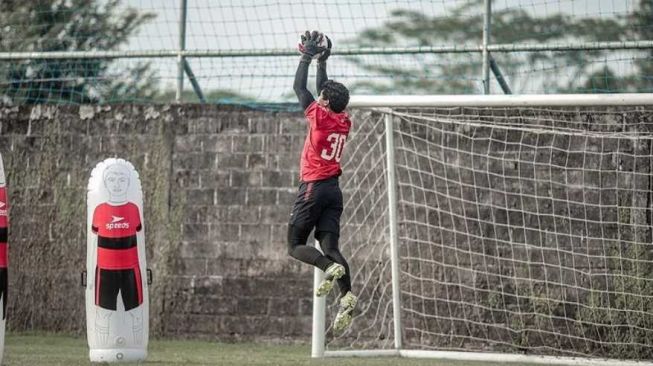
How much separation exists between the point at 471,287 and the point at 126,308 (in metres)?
3.51

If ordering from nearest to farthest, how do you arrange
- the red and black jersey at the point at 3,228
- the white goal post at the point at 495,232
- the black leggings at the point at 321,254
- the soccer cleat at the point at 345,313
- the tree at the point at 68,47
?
the red and black jersey at the point at 3,228 < the soccer cleat at the point at 345,313 < the black leggings at the point at 321,254 < the white goal post at the point at 495,232 < the tree at the point at 68,47

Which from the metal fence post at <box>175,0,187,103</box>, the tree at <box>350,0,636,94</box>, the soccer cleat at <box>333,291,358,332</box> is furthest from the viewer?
the metal fence post at <box>175,0,187,103</box>

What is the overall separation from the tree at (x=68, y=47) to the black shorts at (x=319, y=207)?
159 inches

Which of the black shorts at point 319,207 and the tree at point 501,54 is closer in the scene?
the black shorts at point 319,207

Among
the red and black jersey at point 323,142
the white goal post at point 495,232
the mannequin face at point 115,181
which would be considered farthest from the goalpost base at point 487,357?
the mannequin face at point 115,181

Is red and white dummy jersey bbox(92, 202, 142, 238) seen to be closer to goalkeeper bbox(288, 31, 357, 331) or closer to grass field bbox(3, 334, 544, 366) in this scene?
grass field bbox(3, 334, 544, 366)

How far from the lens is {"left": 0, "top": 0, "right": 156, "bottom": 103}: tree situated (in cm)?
1252

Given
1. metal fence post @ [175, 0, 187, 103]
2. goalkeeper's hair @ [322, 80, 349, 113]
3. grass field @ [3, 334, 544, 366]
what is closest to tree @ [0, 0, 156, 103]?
metal fence post @ [175, 0, 187, 103]

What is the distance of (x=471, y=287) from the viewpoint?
11.0 meters

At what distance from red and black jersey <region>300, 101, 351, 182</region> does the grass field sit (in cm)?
137

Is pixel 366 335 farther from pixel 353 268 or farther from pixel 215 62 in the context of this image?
pixel 215 62

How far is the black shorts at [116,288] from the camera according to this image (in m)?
8.64

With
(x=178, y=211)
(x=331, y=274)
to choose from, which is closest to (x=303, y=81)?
(x=331, y=274)

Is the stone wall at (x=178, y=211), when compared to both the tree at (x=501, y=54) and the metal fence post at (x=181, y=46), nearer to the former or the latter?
the metal fence post at (x=181, y=46)
